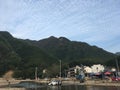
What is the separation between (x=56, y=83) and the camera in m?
89.9

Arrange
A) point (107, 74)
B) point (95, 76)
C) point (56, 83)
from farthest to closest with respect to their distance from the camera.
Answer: point (95, 76) → point (107, 74) → point (56, 83)

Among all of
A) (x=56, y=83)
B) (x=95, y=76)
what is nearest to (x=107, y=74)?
(x=95, y=76)

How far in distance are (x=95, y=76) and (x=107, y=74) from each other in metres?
11.9

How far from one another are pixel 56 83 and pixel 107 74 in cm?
4807

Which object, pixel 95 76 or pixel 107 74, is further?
pixel 95 76

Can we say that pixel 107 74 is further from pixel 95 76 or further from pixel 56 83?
pixel 56 83

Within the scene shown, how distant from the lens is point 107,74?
13088 centimetres

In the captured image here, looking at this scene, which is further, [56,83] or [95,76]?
[95,76]

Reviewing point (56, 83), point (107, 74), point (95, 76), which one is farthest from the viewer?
point (95, 76)

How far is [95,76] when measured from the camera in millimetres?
141625

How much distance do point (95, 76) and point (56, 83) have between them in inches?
2195
